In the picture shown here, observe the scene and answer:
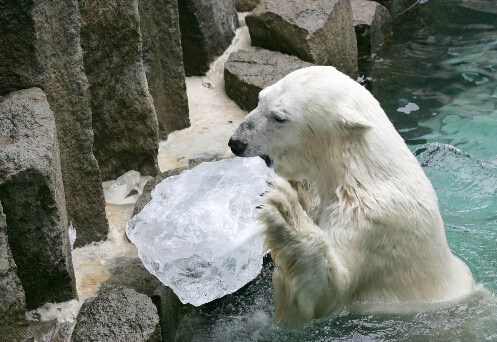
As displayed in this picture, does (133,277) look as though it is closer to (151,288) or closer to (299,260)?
(151,288)

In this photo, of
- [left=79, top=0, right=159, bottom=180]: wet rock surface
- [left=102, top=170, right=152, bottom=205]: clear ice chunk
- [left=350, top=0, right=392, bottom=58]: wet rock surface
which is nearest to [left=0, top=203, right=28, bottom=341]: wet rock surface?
[left=102, top=170, right=152, bottom=205]: clear ice chunk

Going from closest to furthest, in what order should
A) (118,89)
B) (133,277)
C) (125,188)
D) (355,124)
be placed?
(355,124) → (133,277) → (118,89) → (125,188)

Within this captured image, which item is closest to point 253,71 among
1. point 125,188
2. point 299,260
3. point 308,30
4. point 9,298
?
point 308,30

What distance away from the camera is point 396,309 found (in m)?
3.76

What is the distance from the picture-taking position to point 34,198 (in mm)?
3557

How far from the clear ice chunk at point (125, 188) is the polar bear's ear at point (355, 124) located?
5.31 feet

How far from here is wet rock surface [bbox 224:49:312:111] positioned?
20.1 ft

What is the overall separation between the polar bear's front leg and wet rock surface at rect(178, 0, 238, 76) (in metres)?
3.19

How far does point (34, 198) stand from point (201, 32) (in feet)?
10.1

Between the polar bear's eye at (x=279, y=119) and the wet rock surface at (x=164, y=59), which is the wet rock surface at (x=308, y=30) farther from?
the polar bear's eye at (x=279, y=119)

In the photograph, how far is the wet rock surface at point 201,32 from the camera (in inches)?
249

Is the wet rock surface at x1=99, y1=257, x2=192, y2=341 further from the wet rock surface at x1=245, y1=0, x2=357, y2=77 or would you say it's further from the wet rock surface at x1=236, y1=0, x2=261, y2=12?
the wet rock surface at x1=236, y1=0, x2=261, y2=12

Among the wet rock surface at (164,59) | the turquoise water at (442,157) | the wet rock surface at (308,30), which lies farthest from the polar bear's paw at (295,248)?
the wet rock surface at (308,30)

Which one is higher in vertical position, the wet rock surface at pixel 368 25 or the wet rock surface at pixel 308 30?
the wet rock surface at pixel 308 30
